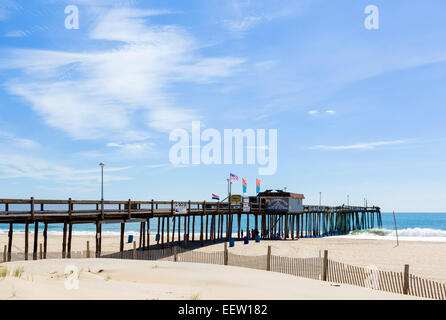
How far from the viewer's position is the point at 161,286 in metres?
11.8

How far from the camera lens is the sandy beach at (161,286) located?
879cm

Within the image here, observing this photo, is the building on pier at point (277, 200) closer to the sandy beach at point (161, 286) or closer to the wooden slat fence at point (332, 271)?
the wooden slat fence at point (332, 271)

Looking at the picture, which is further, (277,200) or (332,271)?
(277,200)

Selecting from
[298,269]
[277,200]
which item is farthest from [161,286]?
[277,200]

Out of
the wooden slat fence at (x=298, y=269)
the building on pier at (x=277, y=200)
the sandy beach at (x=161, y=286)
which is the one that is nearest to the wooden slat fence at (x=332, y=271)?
the wooden slat fence at (x=298, y=269)

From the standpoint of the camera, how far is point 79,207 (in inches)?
1014

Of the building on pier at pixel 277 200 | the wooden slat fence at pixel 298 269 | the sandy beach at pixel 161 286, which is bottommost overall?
the wooden slat fence at pixel 298 269

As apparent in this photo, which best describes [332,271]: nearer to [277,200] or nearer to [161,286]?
[161,286]

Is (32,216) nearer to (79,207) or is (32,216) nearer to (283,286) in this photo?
(79,207)

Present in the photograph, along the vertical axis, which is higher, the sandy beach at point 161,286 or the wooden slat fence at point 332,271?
the sandy beach at point 161,286
